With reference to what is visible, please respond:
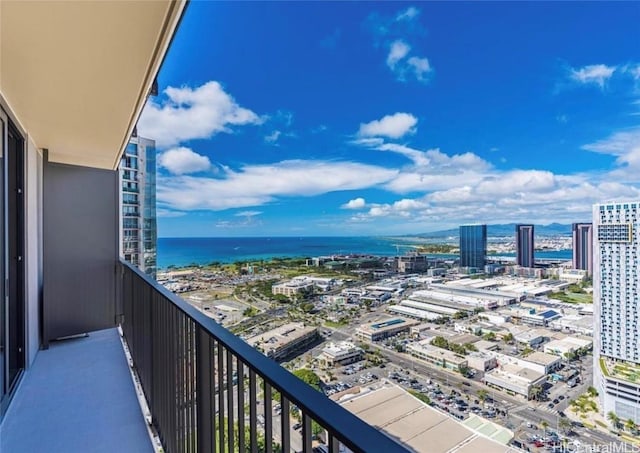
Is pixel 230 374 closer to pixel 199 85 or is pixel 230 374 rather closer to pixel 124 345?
pixel 124 345

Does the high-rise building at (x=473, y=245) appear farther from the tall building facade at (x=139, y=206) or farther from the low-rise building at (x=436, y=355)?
the tall building facade at (x=139, y=206)

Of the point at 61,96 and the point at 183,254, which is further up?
the point at 61,96

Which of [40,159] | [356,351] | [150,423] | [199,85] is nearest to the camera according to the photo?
[150,423]

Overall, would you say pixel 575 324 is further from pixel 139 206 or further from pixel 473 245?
pixel 139 206

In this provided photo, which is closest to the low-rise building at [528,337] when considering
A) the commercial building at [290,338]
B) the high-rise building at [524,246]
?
the high-rise building at [524,246]

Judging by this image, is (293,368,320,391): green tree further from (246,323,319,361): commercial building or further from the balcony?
(246,323,319,361): commercial building

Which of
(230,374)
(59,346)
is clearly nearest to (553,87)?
(230,374)

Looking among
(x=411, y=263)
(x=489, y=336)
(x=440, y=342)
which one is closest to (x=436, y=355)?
(x=440, y=342)

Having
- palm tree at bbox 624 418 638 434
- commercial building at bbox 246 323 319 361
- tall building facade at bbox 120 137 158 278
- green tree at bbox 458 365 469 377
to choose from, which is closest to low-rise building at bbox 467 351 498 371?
green tree at bbox 458 365 469 377
